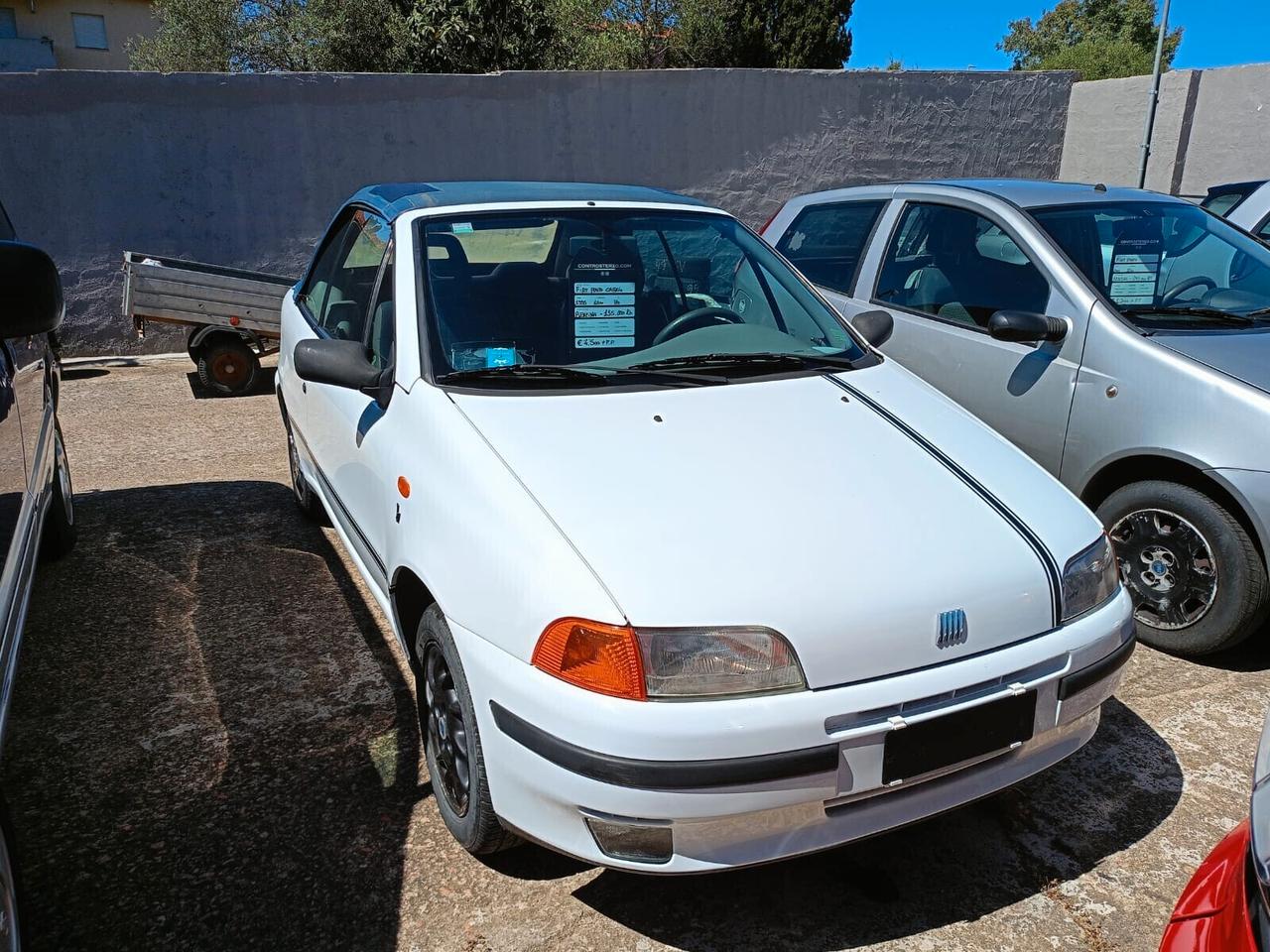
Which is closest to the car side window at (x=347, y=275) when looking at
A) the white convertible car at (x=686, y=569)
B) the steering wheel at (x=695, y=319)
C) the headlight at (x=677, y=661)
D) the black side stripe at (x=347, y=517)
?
the white convertible car at (x=686, y=569)

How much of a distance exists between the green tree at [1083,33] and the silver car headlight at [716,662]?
43466 millimetres

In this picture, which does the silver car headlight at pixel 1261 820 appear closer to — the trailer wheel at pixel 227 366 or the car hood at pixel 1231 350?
the car hood at pixel 1231 350

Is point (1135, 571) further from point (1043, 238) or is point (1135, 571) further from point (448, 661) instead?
point (448, 661)

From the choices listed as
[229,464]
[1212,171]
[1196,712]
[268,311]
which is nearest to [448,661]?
[1196,712]

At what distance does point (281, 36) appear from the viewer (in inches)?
755

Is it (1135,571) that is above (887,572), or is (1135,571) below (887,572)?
below

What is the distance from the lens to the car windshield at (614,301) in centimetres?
302

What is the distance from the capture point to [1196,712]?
3303 mm

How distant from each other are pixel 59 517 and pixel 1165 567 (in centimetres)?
455

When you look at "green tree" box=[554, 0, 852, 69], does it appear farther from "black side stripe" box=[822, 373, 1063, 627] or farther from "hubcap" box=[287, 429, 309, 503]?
"black side stripe" box=[822, 373, 1063, 627]

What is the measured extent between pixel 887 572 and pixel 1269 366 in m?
2.17

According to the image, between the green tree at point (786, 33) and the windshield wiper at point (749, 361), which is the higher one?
the green tree at point (786, 33)

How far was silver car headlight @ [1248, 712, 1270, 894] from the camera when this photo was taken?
4.74 ft

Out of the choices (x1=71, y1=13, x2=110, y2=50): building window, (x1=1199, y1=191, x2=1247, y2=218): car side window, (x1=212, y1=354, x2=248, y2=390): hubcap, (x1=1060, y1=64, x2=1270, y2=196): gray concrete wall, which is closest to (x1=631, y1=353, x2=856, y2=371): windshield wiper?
(x1=212, y1=354, x2=248, y2=390): hubcap
